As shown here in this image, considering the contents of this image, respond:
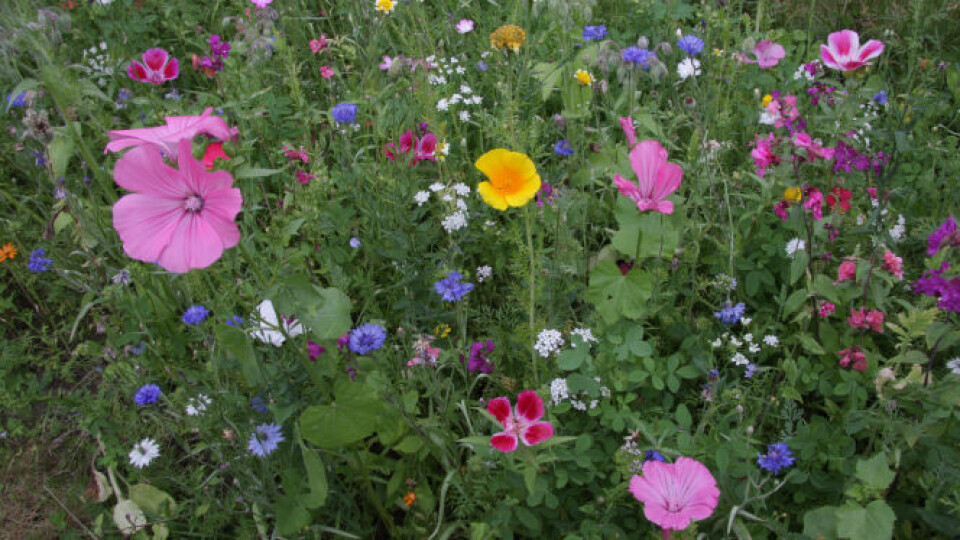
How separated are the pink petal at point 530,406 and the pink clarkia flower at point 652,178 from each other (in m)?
0.54

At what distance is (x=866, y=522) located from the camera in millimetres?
1332

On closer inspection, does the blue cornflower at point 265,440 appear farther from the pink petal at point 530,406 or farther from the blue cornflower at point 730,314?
the blue cornflower at point 730,314

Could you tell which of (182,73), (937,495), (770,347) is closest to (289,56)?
(182,73)

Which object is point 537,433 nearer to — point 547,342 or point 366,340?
point 547,342

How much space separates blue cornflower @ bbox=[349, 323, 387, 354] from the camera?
167 centimetres

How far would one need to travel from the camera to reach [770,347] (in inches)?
74.7

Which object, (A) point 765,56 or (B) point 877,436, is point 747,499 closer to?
(B) point 877,436

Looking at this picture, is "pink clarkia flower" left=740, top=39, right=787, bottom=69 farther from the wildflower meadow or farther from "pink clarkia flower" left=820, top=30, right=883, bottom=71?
"pink clarkia flower" left=820, top=30, right=883, bottom=71

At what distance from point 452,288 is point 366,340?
32 centimetres

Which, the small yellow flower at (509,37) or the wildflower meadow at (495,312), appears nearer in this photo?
the wildflower meadow at (495,312)

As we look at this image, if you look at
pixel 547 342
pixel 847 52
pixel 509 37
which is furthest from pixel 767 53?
pixel 547 342

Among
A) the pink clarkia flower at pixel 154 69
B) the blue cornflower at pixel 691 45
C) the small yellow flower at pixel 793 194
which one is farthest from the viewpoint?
the pink clarkia flower at pixel 154 69

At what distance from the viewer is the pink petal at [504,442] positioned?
4.56ft

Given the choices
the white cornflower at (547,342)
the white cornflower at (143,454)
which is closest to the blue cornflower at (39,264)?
the white cornflower at (143,454)
